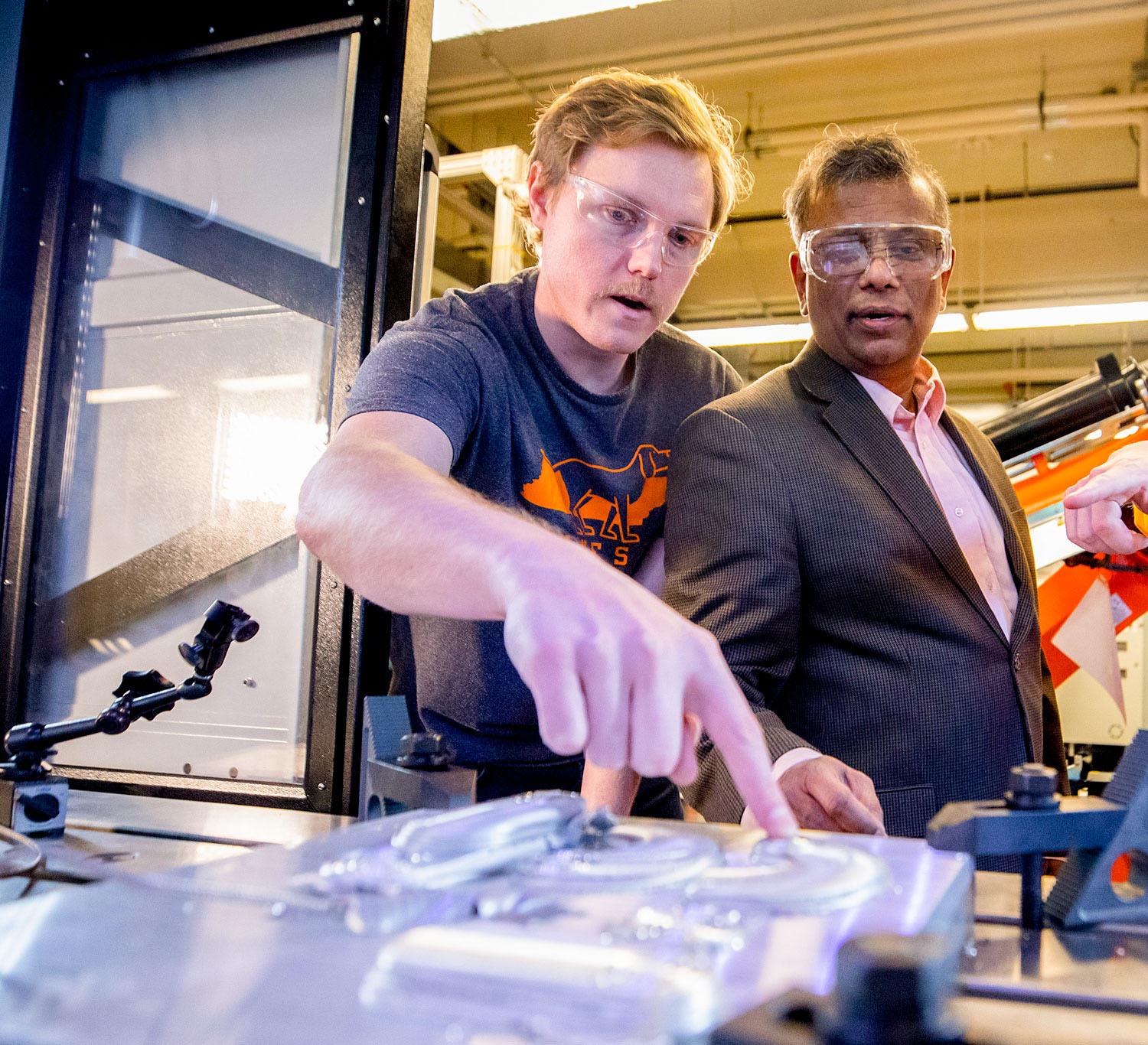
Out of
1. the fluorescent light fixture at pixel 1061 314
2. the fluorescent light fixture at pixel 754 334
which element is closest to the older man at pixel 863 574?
the fluorescent light fixture at pixel 1061 314

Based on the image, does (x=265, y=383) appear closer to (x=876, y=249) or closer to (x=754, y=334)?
Answer: (x=876, y=249)

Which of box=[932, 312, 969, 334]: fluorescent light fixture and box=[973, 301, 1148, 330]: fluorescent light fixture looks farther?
box=[932, 312, 969, 334]: fluorescent light fixture

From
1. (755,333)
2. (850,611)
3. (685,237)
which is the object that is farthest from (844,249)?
(755,333)

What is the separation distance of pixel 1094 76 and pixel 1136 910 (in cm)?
620

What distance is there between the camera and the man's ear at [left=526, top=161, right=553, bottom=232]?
5.36 ft

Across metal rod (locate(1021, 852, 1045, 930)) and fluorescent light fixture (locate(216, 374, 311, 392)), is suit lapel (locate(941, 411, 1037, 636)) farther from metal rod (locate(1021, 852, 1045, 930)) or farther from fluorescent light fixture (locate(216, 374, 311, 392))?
fluorescent light fixture (locate(216, 374, 311, 392))

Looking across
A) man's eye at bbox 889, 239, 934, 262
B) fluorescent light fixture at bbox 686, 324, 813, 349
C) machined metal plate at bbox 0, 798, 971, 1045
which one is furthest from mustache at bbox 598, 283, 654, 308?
fluorescent light fixture at bbox 686, 324, 813, 349

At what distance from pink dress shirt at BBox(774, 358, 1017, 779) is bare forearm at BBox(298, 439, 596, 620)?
1086 millimetres

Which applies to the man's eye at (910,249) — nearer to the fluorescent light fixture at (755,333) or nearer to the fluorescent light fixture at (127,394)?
the fluorescent light fixture at (127,394)

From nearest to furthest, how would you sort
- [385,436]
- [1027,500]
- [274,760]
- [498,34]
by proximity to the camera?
[385,436] < [274,760] < [1027,500] < [498,34]

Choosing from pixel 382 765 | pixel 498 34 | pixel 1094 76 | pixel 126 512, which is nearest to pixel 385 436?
pixel 382 765

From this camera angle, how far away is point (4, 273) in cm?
214

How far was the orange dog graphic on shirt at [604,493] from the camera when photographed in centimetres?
147

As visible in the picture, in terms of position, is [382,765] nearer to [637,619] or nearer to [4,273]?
[637,619]
